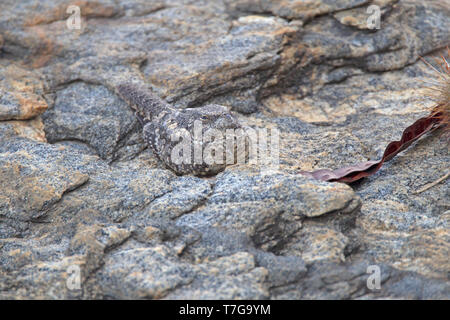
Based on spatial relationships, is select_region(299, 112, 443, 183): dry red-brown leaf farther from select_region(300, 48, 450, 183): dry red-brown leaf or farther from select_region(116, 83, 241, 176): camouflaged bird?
select_region(116, 83, 241, 176): camouflaged bird

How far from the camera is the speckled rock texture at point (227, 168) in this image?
3180 mm

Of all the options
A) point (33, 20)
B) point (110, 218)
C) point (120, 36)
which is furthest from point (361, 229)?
point (33, 20)

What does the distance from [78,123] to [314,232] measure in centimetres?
250

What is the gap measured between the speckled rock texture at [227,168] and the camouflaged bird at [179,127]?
0.41 feet

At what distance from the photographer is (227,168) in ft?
13.4

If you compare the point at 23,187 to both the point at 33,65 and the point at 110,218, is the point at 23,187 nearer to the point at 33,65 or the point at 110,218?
the point at 110,218

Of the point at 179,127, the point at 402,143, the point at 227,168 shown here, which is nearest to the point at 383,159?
the point at 402,143

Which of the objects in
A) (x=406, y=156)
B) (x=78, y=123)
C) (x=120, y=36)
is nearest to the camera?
(x=406, y=156)

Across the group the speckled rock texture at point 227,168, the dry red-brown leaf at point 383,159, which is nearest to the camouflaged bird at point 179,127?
the speckled rock texture at point 227,168

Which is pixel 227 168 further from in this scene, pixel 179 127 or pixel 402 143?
pixel 402 143

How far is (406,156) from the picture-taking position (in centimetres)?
424
